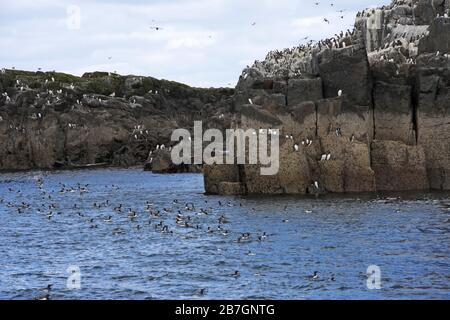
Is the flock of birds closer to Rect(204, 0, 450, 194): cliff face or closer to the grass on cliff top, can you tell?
Rect(204, 0, 450, 194): cliff face

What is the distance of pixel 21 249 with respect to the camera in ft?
160

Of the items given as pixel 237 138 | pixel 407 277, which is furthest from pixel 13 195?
pixel 407 277

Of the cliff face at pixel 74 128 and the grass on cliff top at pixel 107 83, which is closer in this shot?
the cliff face at pixel 74 128

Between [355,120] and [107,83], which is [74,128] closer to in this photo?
[107,83]

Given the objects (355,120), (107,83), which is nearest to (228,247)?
(355,120)

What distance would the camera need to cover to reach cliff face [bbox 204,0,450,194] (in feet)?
228

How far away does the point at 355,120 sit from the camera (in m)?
69.9

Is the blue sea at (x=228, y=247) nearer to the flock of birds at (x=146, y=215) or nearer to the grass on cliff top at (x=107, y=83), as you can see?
the flock of birds at (x=146, y=215)

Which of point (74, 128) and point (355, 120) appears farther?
point (74, 128)

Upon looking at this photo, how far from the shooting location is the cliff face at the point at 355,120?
69562 mm

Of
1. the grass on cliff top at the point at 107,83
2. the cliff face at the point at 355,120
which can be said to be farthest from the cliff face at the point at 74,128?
the cliff face at the point at 355,120

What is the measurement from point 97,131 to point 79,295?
108913 millimetres

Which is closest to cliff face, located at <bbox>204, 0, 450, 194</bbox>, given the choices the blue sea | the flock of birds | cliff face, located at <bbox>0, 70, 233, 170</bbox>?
the blue sea
